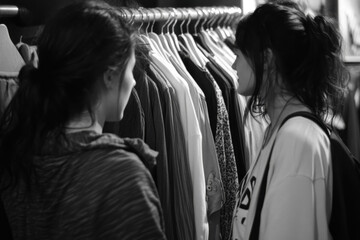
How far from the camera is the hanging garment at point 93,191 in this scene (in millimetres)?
1005

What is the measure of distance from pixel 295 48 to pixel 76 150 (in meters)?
0.57

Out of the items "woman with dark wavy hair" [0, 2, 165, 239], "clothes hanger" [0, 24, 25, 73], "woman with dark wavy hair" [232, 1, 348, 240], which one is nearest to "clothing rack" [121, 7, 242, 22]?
"clothes hanger" [0, 24, 25, 73]

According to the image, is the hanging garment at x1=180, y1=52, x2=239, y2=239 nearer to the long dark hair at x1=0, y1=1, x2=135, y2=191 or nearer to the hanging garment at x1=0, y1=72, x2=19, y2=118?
the hanging garment at x1=0, y1=72, x2=19, y2=118

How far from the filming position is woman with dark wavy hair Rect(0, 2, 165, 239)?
39.7 inches

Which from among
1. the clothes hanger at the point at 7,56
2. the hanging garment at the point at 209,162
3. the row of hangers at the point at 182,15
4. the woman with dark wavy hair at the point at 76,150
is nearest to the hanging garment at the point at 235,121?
the hanging garment at the point at 209,162

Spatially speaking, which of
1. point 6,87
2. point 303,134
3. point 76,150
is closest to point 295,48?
point 303,134

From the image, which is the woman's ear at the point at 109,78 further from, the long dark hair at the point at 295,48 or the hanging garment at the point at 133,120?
the hanging garment at the point at 133,120

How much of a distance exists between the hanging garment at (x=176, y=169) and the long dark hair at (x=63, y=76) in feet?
2.11

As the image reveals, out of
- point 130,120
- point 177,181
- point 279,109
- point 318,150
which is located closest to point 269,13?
point 279,109

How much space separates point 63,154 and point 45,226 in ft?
0.46

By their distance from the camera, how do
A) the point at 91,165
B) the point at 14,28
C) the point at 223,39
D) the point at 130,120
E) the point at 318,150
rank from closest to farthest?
1. the point at 91,165
2. the point at 318,150
3. the point at 130,120
4. the point at 14,28
5. the point at 223,39

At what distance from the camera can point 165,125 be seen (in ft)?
5.64

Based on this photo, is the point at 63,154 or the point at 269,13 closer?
the point at 63,154

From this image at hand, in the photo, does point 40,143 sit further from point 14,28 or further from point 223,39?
point 223,39
